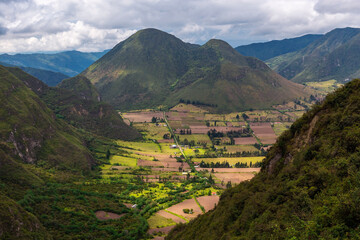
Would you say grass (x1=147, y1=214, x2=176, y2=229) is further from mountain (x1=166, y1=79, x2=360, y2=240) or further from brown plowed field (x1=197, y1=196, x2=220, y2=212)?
mountain (x1=166, y1=79, x2=360, y2=240)

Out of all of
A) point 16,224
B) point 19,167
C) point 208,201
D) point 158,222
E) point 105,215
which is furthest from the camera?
point 208,201

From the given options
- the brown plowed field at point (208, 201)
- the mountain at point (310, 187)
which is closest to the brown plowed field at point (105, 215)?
the brown plowed field at point (208, 201)

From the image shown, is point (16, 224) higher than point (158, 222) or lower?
higher

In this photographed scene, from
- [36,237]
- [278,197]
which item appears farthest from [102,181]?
[278,197]

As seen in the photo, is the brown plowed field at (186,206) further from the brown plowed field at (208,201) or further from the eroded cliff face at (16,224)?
the eroded cliff face at (16,224)

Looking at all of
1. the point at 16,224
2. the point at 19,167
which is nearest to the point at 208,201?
the point at 16,224

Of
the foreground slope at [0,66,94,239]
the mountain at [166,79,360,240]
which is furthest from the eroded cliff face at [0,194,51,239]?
the mountain at [166,79,360,240]

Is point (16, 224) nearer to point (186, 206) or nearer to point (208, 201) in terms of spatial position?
point (186, 206)

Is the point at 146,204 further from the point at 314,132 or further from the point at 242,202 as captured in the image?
the point at 314,132
